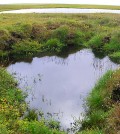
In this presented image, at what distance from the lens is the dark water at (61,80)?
66.8 ft

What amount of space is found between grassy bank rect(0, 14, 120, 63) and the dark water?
5.61 feet

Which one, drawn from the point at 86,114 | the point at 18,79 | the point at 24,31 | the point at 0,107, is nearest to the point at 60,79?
the point at 18,79

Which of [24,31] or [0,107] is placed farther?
[24,31]

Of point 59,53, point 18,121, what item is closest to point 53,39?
point 59,53

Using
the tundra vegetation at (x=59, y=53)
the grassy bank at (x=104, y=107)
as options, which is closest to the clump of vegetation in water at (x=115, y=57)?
the tundra vegetation at (x=59, y=53)

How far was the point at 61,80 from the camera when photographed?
2556 centimetres

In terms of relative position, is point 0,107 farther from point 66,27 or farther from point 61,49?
point 66,27

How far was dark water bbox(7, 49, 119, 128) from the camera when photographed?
2036 cm

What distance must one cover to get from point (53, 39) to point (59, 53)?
95.4 inches

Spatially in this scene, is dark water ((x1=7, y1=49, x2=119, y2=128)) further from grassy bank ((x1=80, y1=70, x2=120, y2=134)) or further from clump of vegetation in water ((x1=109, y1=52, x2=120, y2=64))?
grassy bank ((x1=80, y1=70, x2=120, y2=134))

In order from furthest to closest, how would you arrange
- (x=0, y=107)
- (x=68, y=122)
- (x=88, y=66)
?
(x=88, y=66), (x=68, y=122), (x=0, y=107)

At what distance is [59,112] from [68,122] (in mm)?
1308

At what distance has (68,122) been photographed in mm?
18562

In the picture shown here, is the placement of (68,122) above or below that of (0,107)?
below
